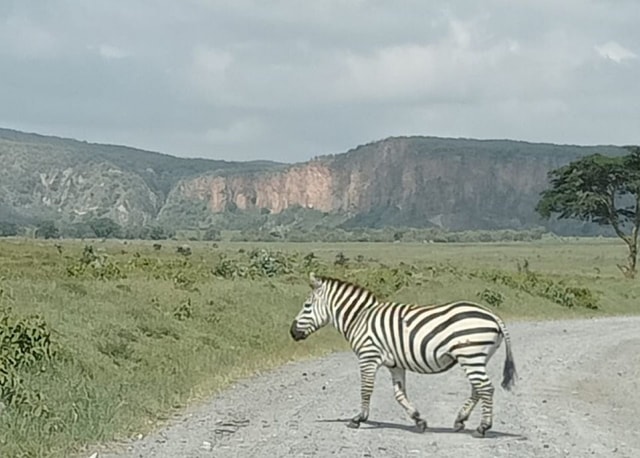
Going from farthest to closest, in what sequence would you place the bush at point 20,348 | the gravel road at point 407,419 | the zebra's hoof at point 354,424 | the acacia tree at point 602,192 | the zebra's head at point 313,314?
the acacia tree at point 602,192
the zebra's head at point 313,314
the bush at point 20,348
the zebra's hoof at point 354,424
the gravel road at point 407,419

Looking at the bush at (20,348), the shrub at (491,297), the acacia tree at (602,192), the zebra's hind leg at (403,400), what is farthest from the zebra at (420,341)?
the acacia tree at (602,192)

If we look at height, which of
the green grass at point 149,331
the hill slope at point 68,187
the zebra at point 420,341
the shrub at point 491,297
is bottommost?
the green grass at point 149,331

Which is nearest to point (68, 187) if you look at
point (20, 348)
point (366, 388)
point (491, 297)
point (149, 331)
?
point (491, 297)

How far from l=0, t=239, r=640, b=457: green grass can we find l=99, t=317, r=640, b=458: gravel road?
2.34 ft

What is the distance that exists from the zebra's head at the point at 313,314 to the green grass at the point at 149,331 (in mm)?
2058

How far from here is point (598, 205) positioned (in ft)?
190

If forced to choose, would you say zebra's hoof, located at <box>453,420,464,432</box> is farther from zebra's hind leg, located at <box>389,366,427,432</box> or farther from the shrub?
the shrub

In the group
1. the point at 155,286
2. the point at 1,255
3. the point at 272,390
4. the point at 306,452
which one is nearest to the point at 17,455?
the point at 306,452

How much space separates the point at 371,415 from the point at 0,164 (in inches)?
7077

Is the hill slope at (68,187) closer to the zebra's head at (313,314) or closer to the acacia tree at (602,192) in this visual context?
the acacia tree at (602,192)

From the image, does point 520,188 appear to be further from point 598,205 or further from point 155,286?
point 155,286

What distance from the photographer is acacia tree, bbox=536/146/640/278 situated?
57281mm

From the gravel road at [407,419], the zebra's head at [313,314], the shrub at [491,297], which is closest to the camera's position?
the gravel road at [407,419]

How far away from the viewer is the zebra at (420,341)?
1252cm
